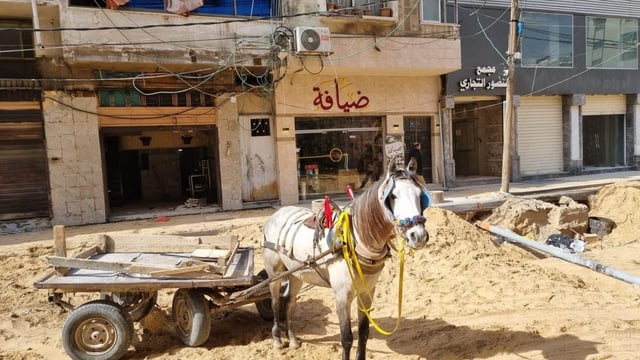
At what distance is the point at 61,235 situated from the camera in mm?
5207

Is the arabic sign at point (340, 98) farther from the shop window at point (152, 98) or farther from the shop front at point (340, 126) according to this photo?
the shop window at point (152, 98)

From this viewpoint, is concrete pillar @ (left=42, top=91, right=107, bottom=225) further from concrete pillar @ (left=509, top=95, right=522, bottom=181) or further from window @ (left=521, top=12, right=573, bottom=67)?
window @ (left=521, top=12, right=573, bottom=67)

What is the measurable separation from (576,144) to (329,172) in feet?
36.4

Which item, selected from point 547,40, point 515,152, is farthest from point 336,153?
Result: point 547,40

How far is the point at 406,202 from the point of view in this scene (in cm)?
349

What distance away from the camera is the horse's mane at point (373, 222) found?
12.4ft

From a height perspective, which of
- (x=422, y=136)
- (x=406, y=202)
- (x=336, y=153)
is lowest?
(x=406, y=202)

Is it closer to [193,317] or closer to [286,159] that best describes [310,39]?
[286,159]

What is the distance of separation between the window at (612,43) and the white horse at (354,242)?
737 inches

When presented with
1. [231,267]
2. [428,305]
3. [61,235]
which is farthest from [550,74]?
[61,235]

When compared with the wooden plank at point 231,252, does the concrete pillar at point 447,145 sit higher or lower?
higher

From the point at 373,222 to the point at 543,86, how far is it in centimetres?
1687

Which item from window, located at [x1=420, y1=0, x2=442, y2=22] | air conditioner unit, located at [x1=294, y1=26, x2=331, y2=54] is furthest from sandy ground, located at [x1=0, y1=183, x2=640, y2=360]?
window, located at [x1=420, y1=0, x2=442, y2=22]

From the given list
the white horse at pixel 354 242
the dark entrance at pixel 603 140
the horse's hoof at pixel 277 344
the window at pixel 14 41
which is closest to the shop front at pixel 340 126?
the window at pixel 14 41
